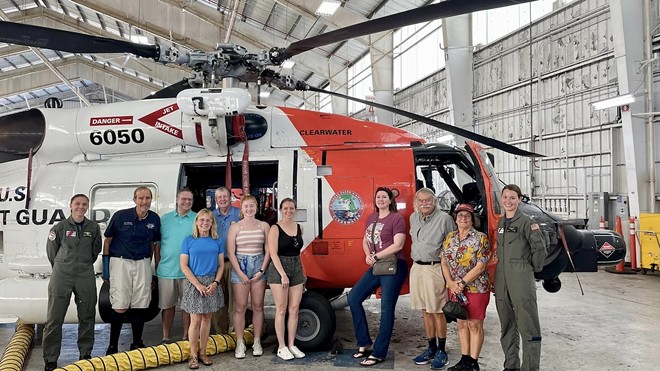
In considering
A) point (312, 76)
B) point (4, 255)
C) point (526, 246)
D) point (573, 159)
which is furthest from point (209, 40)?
point (526, 246)

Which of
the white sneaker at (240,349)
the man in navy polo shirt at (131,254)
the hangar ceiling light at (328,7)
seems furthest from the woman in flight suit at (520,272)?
the hangar ceiling light at (328,7)

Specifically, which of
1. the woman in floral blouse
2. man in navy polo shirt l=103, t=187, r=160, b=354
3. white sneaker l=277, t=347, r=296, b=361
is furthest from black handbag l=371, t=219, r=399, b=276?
man in navy polo shirt l=103, t=187, r=160, b=354

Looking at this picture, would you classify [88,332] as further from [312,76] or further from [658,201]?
[312,76]

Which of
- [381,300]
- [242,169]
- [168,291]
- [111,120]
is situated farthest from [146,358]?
[111,120]

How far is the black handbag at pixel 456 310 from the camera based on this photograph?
4.18m

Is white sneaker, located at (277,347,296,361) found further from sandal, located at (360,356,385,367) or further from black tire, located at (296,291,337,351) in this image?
sandal, located at (360,356,385,367)

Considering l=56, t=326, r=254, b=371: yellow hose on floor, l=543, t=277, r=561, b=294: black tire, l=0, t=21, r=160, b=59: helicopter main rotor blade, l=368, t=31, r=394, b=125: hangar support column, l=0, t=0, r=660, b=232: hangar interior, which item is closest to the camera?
l=0, t=21, r=160, b=59: helicopter main rotor blade

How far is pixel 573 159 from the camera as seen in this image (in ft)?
43.3

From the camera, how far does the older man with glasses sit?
14.6 feet

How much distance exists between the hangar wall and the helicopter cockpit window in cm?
1048

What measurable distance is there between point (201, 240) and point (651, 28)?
1082cm

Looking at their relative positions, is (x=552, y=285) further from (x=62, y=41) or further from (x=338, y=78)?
(x=338, y=78)

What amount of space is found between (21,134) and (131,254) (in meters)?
2.24

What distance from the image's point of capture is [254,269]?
15.4 ft
